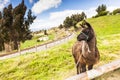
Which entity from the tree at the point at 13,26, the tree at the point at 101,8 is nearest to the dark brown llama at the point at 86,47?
the tree at the point at 13,26

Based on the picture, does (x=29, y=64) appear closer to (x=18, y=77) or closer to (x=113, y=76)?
(x=18, y=77)

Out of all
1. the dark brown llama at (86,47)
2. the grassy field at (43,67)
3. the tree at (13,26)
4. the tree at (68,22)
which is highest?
the tree at (68,22)

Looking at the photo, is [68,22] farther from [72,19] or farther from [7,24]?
[7,24]

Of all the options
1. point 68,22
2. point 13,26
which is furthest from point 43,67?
point 68,22

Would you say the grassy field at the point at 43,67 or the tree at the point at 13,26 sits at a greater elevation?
the tree at the point at 13,26

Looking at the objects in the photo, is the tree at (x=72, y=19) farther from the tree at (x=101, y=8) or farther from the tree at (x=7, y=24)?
the tree at (x=7, y=24)

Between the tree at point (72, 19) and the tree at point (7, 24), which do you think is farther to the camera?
the tree at point (72, 19)

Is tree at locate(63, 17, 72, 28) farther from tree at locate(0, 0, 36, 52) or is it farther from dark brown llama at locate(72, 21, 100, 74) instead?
dark brown llama at locate(72, 21, 100, 74)

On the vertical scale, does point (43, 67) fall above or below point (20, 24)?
below

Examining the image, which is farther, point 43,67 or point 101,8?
point 101,8

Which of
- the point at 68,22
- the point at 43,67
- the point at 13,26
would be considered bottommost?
the point at 43,67

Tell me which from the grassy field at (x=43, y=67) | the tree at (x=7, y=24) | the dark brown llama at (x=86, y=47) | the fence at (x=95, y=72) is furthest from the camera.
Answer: the tree at (x=7, y=24)

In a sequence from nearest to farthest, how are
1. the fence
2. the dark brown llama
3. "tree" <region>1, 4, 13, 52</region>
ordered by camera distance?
the fence → the dark brown llama → "tree" <region>1, 4, 13, 52</region>

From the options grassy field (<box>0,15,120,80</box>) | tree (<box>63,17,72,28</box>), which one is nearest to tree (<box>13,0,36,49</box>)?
grassy field (<box>0,15,120,80</box>)
